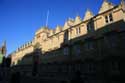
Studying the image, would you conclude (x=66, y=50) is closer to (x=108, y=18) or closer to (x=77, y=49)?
(x=77, y=49)

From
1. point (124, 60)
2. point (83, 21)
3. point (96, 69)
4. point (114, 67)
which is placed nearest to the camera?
point (124, 60)

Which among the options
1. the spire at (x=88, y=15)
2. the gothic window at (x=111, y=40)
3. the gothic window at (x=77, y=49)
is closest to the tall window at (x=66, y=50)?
the gothic window at (x=77, y=49)

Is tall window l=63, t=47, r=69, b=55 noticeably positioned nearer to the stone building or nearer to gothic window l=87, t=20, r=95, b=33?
the stone building

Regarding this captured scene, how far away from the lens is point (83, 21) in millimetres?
29828

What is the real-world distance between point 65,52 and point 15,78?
1252cm

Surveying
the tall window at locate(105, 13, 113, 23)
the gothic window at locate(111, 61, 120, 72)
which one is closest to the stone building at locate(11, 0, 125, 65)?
the tall window at locate(105, 13, 113, 23)

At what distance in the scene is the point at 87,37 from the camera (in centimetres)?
2784

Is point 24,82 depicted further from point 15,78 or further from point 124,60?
point 124,60

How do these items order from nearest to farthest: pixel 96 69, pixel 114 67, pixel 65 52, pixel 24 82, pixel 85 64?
pixel 114 67
pixel 96 69
pixel 85 64
pixel 65 52
pixel 24 82

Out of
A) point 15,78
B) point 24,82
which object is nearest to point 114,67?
point 15,78

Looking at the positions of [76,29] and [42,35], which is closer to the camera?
[76,29]

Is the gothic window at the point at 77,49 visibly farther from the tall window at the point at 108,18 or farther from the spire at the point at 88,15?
the tall window at the point at 108,18

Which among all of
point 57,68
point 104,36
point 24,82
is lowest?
point 24,82

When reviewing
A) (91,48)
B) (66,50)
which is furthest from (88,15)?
(66,50)
